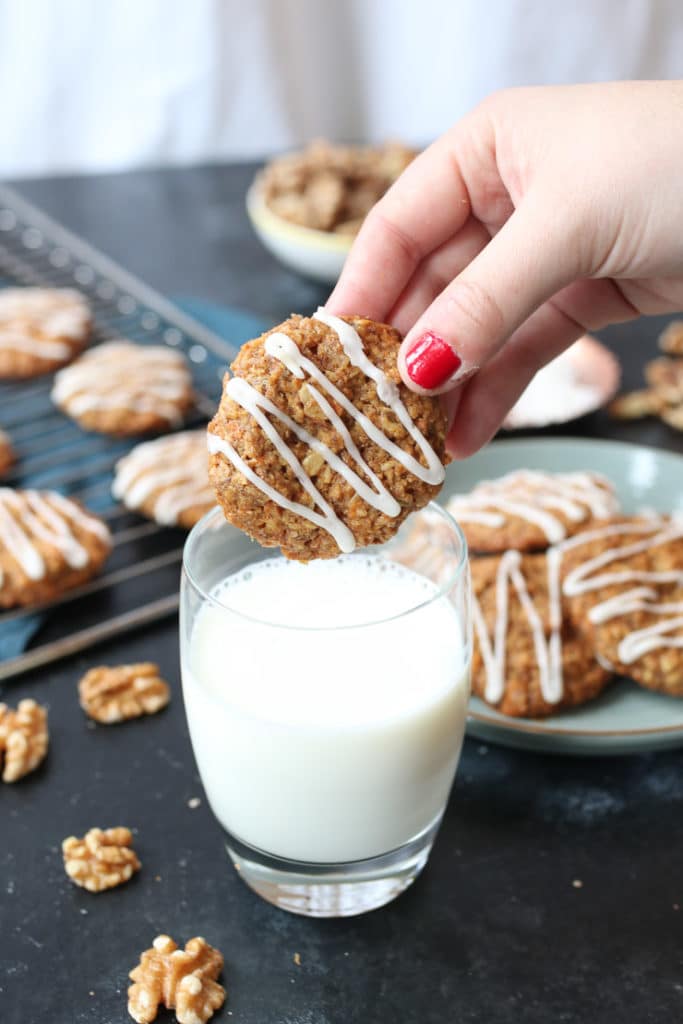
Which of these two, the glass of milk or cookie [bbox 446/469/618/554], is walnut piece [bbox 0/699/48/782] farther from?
cookie [bbox 446/469/618/554]

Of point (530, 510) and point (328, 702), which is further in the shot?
point (530, 510)

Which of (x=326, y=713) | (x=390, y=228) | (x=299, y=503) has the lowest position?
(x=326, y=713)

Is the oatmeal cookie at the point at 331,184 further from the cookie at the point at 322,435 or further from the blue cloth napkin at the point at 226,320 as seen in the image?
the cookie at the point at 322,435

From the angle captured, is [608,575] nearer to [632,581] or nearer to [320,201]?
[632,581]

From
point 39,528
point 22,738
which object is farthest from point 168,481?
point 22,738

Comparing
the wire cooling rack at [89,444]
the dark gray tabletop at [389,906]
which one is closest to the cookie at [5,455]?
the wire cooling rack at [89,444]

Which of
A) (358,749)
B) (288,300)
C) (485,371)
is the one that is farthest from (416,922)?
(288,300)
